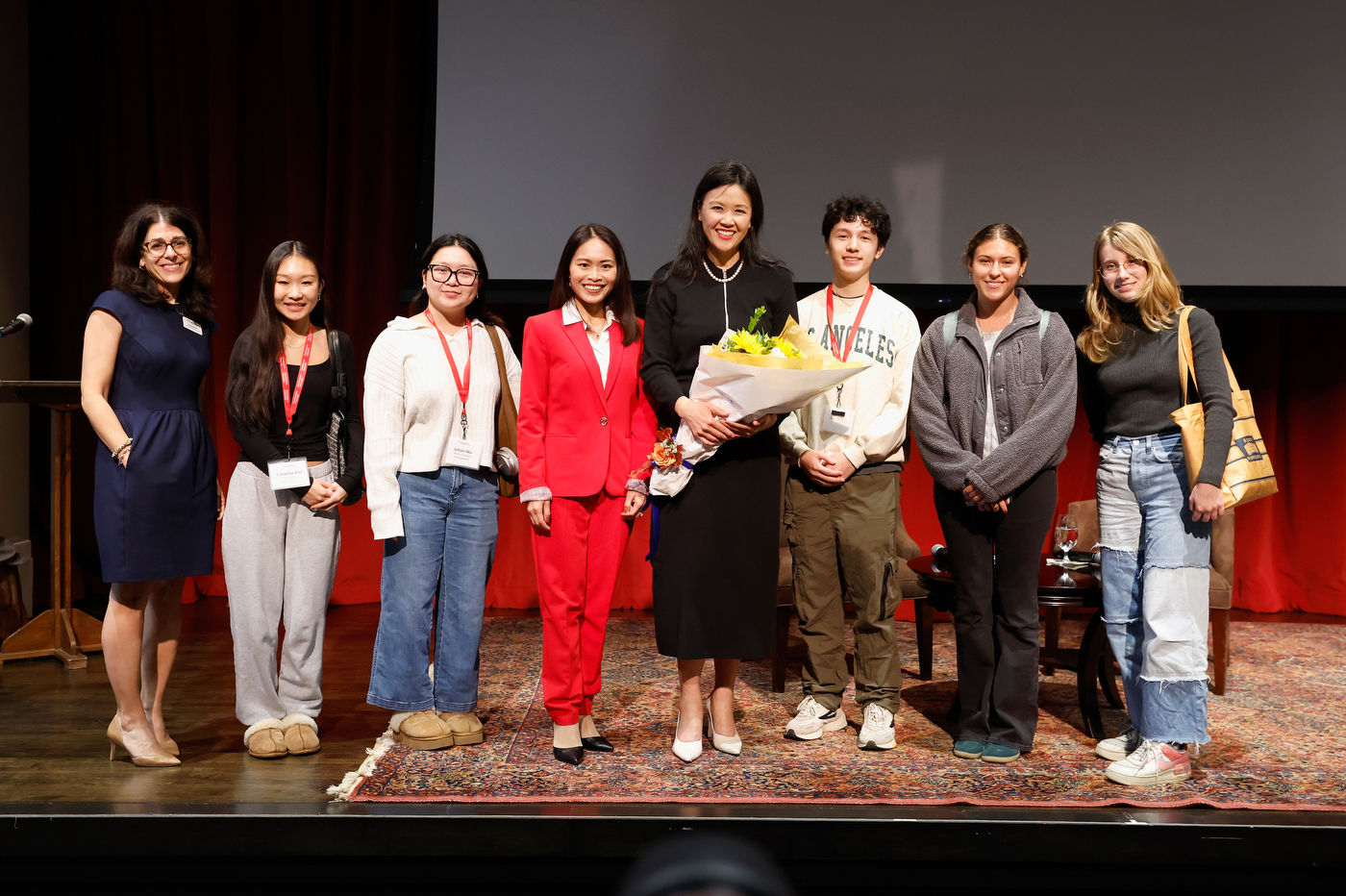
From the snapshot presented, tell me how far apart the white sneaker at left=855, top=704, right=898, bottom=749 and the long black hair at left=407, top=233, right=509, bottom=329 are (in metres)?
1.64

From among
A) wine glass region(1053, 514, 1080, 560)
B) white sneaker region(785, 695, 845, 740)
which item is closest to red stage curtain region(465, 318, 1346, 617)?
wine glass region(1053, 514, 1080, 560)

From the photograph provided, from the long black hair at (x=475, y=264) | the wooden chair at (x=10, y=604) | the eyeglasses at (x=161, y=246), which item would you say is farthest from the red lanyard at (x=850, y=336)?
the wooden chair at (x=10, y=604)

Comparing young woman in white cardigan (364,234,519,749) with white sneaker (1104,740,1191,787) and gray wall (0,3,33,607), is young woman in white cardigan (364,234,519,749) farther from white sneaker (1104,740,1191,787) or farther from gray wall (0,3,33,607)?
gray wall (0,3,33,607)

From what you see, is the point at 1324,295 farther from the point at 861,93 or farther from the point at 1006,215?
the point at 861,93

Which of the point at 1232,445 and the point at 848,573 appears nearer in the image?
the point at 1232,445

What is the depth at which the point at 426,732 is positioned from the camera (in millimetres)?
2850

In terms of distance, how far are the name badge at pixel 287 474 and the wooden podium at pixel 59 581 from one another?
5.48 ft

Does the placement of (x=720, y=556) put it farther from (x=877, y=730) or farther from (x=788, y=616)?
(x=788, y=616)

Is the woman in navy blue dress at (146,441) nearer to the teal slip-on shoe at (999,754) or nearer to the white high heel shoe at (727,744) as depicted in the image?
the white high heel shoe at (727,744)

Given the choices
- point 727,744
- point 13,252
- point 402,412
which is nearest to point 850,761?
point 727,744

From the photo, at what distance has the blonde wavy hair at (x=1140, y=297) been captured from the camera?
2707 millimetres

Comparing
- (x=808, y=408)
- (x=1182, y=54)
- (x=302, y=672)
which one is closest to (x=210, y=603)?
(x=302, y=672)

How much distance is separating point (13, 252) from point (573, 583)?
4.07 m

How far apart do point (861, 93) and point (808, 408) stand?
2.32m
